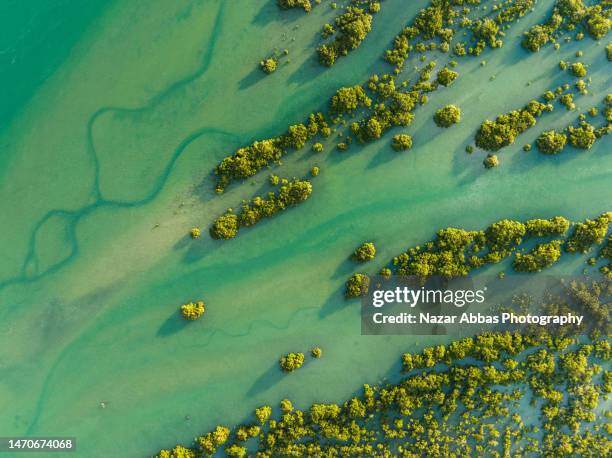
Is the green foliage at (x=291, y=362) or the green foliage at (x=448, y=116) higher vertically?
the green foliage at (x=448, y=116)

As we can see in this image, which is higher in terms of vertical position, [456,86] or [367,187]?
[456,86]

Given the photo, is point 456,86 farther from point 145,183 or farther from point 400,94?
point 145,183

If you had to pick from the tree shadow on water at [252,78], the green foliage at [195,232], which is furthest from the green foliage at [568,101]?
the green foliage at [195,232]

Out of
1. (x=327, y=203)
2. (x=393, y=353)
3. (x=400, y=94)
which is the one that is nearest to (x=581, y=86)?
(x=400, y=94)

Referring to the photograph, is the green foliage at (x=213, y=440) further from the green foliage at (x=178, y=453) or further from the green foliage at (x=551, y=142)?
the green foliage at (x=551, y=142)

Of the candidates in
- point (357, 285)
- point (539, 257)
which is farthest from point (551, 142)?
point (357, 285)
